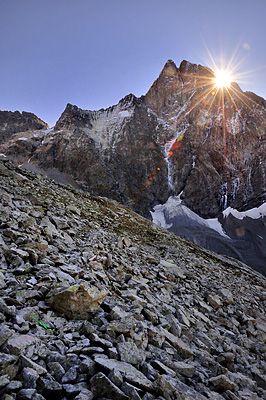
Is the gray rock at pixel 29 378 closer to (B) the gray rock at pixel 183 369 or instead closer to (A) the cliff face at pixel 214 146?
(B) the gray rock at pixel 183 369

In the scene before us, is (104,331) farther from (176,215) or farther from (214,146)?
(214,146)

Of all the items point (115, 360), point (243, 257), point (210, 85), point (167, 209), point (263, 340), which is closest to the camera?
point (115, 360)

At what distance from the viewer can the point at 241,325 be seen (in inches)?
310

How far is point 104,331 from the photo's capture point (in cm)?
376

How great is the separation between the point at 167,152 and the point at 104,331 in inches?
4337

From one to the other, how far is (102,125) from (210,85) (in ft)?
229

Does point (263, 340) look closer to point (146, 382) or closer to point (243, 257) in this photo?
point (146, 382)

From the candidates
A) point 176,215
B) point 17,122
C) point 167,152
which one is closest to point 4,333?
point 176,215

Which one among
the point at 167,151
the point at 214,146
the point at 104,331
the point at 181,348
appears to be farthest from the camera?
the point at 167,151

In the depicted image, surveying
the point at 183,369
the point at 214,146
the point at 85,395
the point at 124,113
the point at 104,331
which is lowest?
the point at 183,369

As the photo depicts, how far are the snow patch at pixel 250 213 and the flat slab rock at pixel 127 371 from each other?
9837cm

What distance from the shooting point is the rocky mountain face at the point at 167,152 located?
9275 cm

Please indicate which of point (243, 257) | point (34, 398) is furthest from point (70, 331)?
point (243, 257)

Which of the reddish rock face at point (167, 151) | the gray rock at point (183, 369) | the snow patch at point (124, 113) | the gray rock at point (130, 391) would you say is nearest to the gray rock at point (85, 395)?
the gray rock at point (130, 391)
